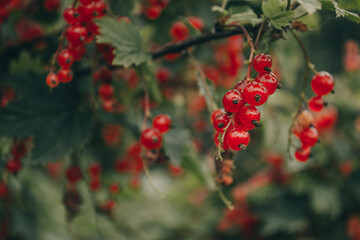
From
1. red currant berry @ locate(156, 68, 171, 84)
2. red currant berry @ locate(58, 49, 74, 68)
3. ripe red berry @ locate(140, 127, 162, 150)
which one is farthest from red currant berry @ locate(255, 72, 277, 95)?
red currant berry @ locate(156, 68, 171, 84)

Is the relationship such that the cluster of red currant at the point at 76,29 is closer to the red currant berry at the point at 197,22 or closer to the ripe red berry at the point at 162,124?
the ripe red berry at the point at 162,124

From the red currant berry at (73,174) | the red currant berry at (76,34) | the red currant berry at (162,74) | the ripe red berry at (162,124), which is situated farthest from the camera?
the red currant berry at (162,74)

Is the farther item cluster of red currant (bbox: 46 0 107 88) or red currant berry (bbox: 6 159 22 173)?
red currant berry (bbox: 6 159 22 173)

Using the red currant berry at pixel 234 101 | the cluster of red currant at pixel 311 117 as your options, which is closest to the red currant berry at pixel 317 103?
the cluster of red currant at pixel 311 117

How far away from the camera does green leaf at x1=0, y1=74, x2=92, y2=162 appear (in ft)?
4.74

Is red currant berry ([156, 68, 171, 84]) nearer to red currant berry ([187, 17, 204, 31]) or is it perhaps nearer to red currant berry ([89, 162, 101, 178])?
red currant berry ([187, 17, 204, 31])

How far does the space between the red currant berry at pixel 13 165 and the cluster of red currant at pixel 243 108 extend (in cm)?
106

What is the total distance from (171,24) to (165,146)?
87cm

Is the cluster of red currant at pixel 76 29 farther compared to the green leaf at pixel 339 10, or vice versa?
the cluster of red currant at pixel 76 29

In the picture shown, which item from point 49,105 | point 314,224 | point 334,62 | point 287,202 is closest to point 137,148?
point 49,105

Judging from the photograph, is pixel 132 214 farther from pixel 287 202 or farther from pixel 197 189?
pixel 287 202

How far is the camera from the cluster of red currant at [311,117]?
111 centimetres

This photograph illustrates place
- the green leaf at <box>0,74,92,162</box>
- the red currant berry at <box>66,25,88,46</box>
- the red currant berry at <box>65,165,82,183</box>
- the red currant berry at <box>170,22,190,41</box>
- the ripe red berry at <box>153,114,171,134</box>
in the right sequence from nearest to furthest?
the red currant berry at <box>66,25,88,46</box>
the ripe red berry at <box>153,114,171,134</box>
the green leaf at <box>0,74,92,162</box>
the red currant berry at <box>65,165,82,183</box>
the red currant berry at <box>170,22,190,41</box>

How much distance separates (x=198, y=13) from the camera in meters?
2.00
